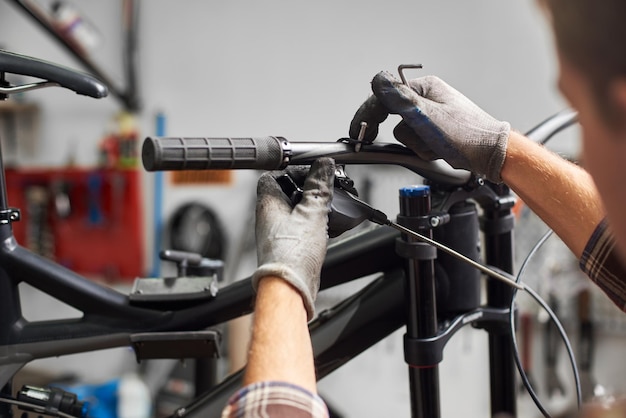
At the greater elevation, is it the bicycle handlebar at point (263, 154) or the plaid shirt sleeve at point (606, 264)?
the bicycle handlebar at point (263, 154)

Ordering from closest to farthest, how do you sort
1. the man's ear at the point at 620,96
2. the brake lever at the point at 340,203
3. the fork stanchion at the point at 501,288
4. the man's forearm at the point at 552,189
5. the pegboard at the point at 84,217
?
the man's ear at the point at 620,96, the brake lever at the point at 340,203, the man's forearm at the point at 552,189, the fork stanchion at the point at 501,288, the pegboard at the point at 84,217

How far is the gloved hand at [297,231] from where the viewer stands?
2.12ft

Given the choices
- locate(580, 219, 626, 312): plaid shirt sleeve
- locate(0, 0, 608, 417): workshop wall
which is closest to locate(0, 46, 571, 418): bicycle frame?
locate(580, 219, 626, 312): plaid shirt sleeve

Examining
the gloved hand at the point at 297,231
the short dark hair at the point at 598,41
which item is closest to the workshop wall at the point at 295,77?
the gloved hand at the point at 297,231

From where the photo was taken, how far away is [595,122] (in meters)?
0.41

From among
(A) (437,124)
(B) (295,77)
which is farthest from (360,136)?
(B) (295,77)

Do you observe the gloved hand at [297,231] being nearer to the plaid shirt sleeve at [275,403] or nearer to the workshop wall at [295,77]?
the plaid shirt sleeve at [275,403]

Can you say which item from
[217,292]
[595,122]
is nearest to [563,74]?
[595,122]

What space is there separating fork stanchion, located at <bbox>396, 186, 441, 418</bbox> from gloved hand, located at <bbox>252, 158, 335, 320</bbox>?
5.6 inches

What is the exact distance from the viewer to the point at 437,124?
2.50ft

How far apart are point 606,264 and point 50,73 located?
81 centimetres

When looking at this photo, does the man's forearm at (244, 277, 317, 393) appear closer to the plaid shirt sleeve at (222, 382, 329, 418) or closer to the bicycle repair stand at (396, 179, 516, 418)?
the plaid shirt sleeve at (222, 382, 329, 418)

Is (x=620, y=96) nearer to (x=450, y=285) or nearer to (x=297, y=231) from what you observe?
(x=297, y=231)

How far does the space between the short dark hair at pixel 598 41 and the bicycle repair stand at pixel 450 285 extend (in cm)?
39
